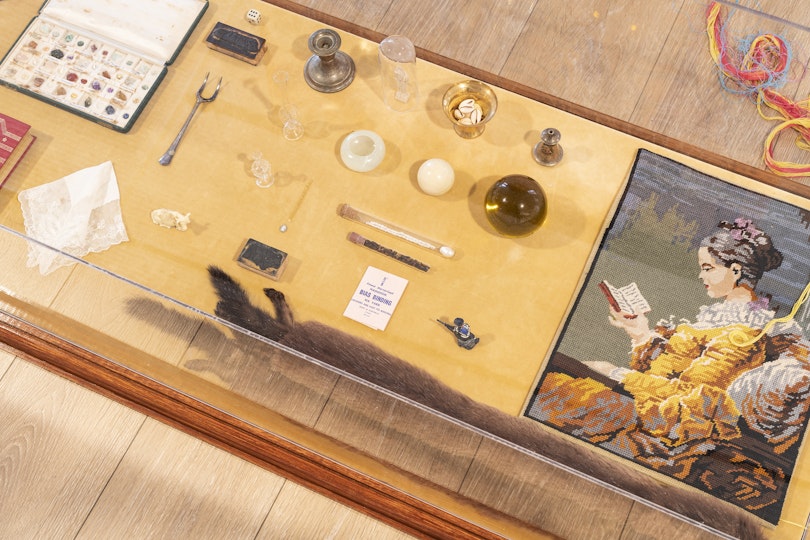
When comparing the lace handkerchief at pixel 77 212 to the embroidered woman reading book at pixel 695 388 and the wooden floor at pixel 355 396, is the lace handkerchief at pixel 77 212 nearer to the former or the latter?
the wooden floor at pixel 355 396

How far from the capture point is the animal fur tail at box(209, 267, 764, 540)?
108 cm

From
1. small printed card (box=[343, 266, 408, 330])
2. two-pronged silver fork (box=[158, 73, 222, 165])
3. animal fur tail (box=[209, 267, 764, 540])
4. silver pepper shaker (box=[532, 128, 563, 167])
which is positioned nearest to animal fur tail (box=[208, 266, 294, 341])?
animal fur tail (box=[209, 267, 764, 540])

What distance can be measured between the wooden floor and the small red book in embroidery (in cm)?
43

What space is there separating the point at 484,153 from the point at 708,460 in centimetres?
64

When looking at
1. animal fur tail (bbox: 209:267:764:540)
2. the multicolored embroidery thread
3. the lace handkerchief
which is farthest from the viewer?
the multicolored embroidery thread

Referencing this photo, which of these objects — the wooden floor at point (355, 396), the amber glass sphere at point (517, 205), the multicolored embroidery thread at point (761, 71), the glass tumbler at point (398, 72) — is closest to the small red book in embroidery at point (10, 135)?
the wooden floor at point (355, 396)

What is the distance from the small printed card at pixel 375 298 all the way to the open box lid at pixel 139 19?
0.59 meters

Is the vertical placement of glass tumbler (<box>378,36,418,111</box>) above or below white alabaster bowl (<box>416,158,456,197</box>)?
above

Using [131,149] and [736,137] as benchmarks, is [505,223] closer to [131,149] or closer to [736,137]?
[736,137]

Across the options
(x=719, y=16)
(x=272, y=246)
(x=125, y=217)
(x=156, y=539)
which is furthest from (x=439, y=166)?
(x=156, y=539)

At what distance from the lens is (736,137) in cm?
138

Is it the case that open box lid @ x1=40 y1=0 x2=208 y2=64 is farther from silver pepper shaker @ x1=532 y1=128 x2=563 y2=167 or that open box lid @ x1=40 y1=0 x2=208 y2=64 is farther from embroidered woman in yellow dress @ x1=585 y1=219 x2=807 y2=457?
embroidered woman in yellow dress @ x1=585 y1=219 x2=807 y2=457

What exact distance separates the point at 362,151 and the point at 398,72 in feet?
0.55

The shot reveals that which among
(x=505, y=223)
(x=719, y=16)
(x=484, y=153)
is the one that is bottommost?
(x=505, y=223)
